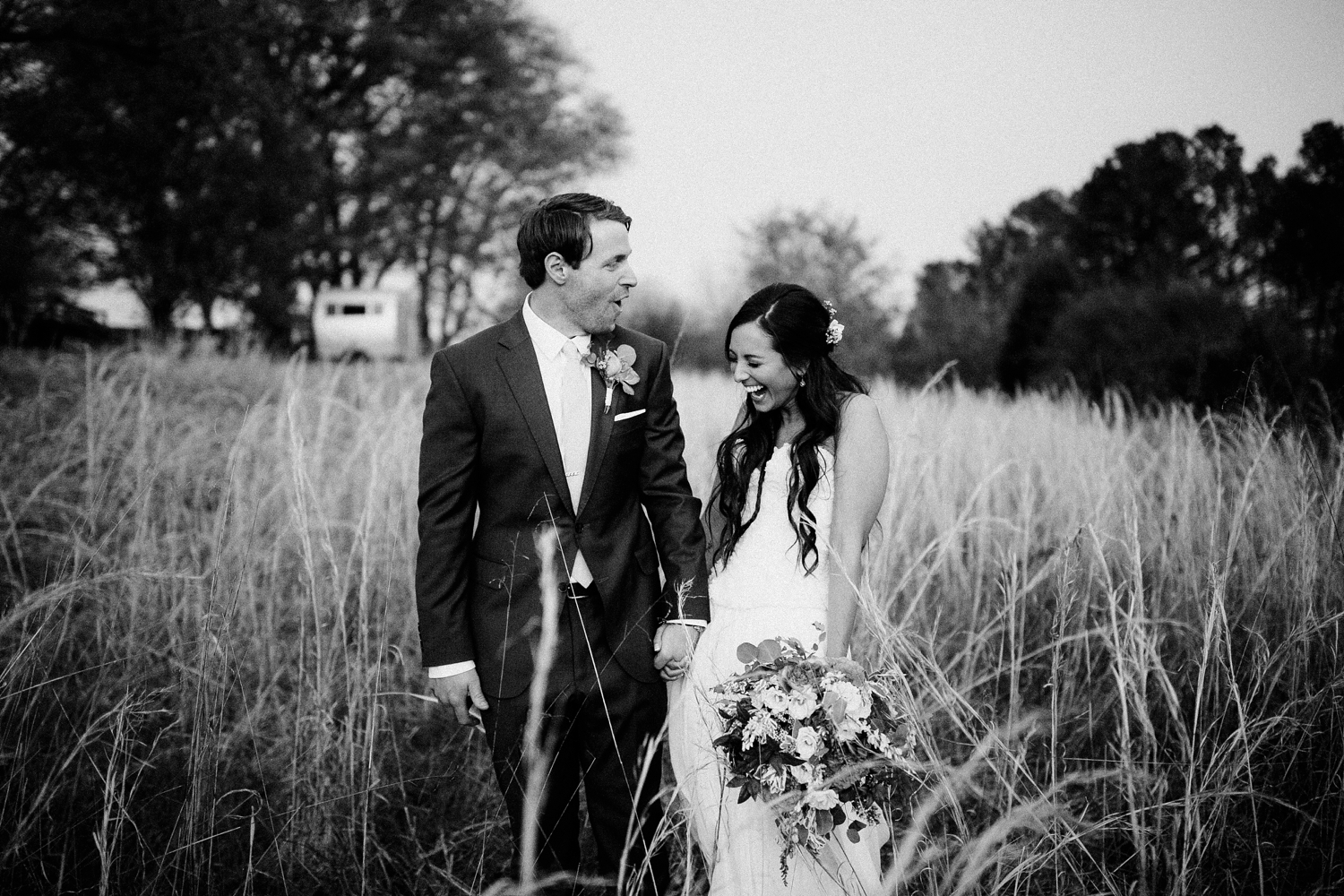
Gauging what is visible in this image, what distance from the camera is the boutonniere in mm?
2178

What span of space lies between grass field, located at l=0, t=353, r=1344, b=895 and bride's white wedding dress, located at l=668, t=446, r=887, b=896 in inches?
9.3

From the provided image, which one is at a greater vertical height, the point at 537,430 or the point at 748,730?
the point at 537,430

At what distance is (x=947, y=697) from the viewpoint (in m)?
1.99

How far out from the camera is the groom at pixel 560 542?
2.12m

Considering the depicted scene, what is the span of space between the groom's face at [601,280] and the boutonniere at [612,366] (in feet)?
0.29

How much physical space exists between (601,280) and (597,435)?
45cm

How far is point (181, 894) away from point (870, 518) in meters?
2.20

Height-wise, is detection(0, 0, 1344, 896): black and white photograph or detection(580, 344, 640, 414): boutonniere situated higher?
detection(580, 344, 640, 414): boutonniere

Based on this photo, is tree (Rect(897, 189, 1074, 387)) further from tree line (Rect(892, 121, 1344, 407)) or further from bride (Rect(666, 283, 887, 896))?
bride (Rect(666, 283, 887, 896))

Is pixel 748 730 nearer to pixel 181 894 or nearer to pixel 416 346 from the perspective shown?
pixel 181 894

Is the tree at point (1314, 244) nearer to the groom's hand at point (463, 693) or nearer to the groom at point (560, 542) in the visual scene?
the groom at point (560, 542)

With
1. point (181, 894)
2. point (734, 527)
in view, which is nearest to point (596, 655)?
point (734, 527)

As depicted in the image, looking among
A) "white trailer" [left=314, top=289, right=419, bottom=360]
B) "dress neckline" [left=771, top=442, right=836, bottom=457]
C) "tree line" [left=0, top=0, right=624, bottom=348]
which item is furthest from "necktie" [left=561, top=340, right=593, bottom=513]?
"white trailer" [left=314, top=289, right=419, bottom=360]

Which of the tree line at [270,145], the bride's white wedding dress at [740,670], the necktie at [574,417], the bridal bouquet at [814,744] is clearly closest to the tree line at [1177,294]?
the bride's white wedding dress at [740,670]
